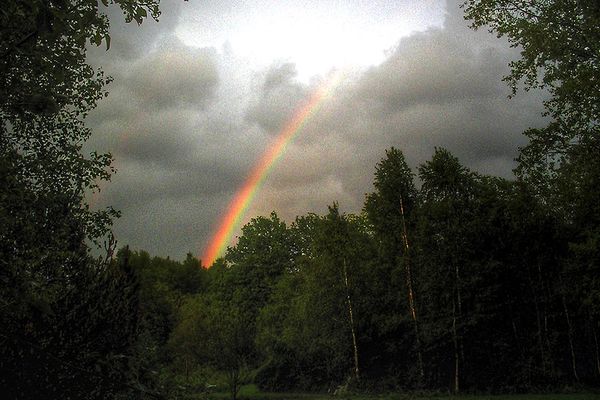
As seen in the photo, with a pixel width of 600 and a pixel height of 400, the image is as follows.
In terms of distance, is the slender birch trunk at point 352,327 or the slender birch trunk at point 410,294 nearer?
the slender birch trunk at point 410,294

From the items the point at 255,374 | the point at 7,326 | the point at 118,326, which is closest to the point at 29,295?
the point at 7,326

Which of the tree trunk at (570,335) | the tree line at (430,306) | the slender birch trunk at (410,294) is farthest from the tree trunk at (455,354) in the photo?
the tree trunk at (570,335)

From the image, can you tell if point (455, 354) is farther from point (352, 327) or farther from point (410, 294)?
point (352, 327)

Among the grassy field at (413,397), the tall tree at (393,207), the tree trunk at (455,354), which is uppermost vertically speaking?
the tall tree at (393,207)

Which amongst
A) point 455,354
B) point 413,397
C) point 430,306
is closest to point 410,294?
point 430,306

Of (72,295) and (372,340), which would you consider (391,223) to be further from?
(72,295)

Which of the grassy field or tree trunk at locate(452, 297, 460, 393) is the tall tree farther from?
the grassy field

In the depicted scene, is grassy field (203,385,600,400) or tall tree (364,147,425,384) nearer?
grassy field (203,385,600,400)

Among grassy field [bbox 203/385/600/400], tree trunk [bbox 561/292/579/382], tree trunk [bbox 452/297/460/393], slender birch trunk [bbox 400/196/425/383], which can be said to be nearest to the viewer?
grassy field [bbox 203/385/600/400]

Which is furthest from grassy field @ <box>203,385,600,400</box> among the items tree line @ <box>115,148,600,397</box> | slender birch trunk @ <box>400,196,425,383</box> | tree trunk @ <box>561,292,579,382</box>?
tree trunk @ <box>561,292,579,382</box>

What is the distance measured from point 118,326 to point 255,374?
132 ft

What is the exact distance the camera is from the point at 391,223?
130 ft

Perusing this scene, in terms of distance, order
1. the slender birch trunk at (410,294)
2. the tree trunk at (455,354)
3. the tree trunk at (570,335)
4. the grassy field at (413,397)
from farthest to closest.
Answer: the slender birch trunk at (410,294), the tree trunk at (570,335), the tree trunk at (455,354), the grassy field at (413,397)

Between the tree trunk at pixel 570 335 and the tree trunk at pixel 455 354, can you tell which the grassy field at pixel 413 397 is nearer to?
the tree trunk at pixel 455 354
